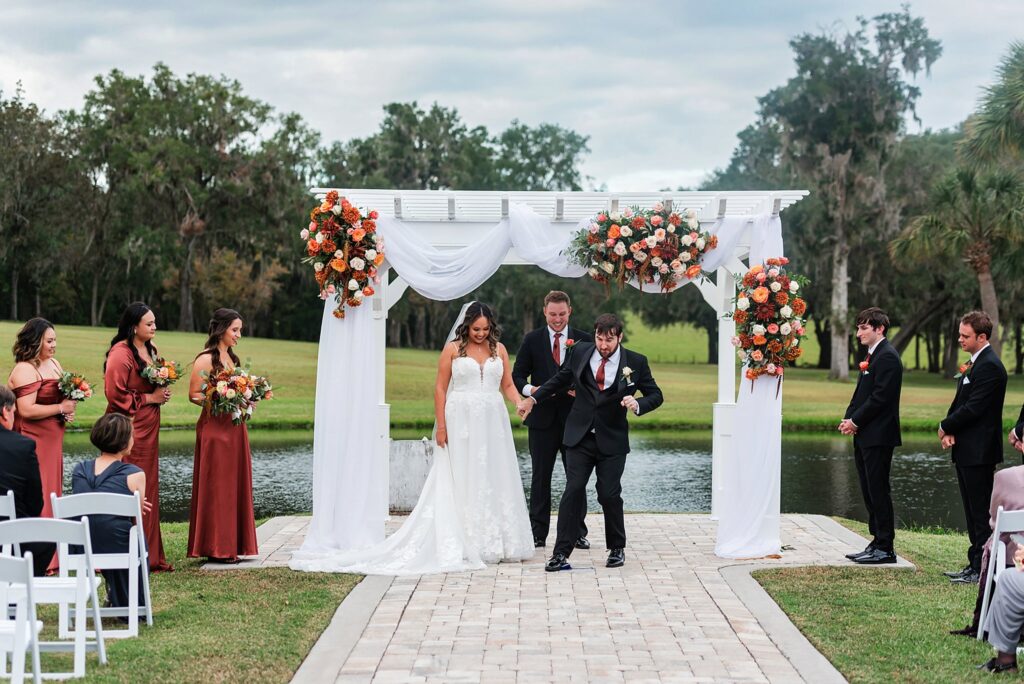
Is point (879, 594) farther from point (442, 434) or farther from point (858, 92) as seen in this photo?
point (858, 92)

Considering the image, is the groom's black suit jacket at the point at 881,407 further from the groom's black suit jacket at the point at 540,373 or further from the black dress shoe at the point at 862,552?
the groom's black suit jacket at the point at 540,373

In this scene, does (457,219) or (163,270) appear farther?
(163,270)

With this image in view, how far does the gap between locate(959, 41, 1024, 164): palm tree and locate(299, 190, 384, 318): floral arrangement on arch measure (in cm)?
1238

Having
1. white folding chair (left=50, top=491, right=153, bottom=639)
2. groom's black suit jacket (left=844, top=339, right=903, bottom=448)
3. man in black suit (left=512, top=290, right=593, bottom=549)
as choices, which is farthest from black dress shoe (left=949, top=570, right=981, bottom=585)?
white folding chair (left=50, top=491, right=153, bottom=639)

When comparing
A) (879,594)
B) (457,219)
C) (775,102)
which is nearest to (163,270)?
(775,102)

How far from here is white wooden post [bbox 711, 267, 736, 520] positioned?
37.4 feet

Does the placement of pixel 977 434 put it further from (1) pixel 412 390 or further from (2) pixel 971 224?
(1) pixel 412 390

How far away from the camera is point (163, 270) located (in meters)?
48.6

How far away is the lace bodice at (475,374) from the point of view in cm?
926

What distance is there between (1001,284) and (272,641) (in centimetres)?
4056

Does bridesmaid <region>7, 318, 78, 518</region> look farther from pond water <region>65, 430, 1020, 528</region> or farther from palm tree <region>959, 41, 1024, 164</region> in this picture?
palm tree <region>959, 41, 1024, 164</region>

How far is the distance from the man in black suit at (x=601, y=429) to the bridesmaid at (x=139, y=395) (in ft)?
9.49

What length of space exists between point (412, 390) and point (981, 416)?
28.2m

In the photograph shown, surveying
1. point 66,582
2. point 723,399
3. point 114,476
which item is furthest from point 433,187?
point 66,582
